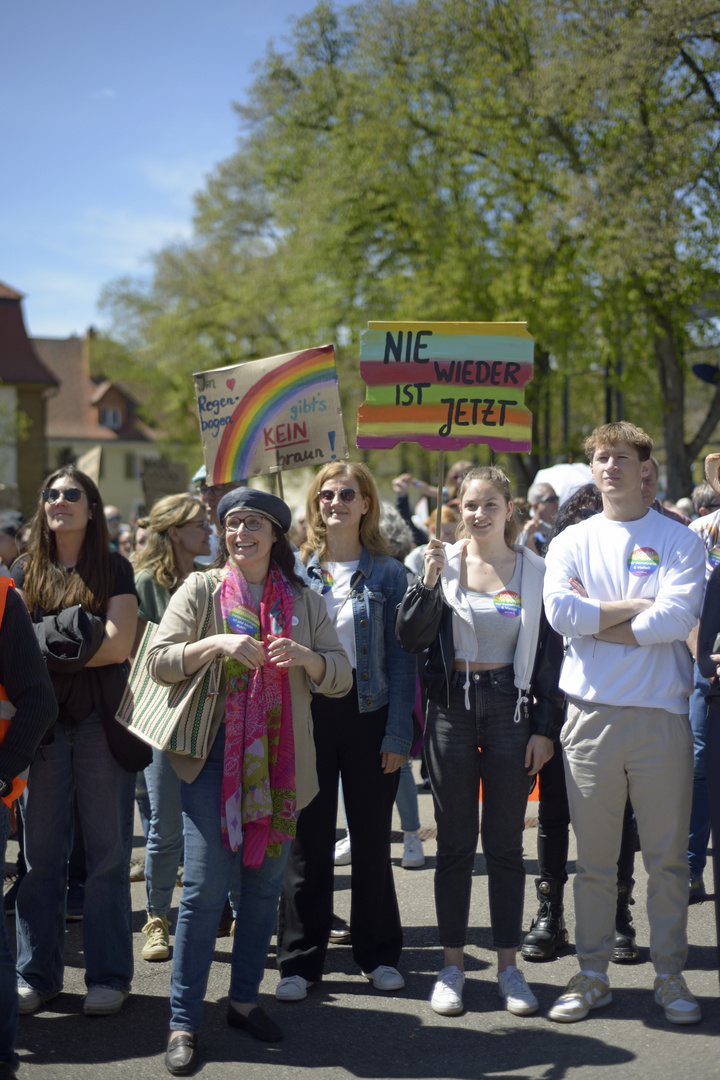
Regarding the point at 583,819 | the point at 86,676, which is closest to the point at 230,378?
the point at 86,676

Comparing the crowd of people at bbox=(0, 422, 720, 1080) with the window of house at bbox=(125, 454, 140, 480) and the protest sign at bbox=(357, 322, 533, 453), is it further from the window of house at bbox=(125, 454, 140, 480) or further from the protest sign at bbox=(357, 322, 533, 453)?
the window of house at bbox=(125, 454, 140, 480)

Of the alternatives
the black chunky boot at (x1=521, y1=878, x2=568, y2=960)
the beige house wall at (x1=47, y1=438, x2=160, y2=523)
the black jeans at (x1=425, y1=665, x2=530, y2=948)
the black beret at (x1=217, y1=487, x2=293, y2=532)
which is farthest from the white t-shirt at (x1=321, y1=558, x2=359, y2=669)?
the beige house wall at (x1=47, y1=438, x2=160, y2=523)

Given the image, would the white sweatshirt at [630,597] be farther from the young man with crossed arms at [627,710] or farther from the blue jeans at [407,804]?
the blue jeans at [407,804]

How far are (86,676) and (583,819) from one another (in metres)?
2.07

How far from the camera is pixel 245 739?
387 centimetres

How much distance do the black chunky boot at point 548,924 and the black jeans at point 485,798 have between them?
1.79ft

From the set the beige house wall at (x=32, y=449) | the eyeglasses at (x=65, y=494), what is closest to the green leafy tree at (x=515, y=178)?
the eyeglasses at (x=65, y=494)

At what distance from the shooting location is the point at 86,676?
167 inches

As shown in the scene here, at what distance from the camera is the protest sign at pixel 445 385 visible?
15.4ft

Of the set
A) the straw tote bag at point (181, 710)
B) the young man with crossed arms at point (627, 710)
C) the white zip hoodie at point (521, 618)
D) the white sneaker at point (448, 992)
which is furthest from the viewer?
the white zip hoodie at point (521, 618)

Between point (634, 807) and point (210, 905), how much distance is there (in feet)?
5.53

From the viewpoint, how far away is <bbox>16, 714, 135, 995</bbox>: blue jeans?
13.7 feet

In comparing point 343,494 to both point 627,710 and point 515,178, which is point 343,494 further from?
point 515,178

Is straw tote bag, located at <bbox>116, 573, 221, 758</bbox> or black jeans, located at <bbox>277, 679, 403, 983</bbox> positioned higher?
straw tote bag, located at <bbox>116, 573, 221, 758</bbox>
